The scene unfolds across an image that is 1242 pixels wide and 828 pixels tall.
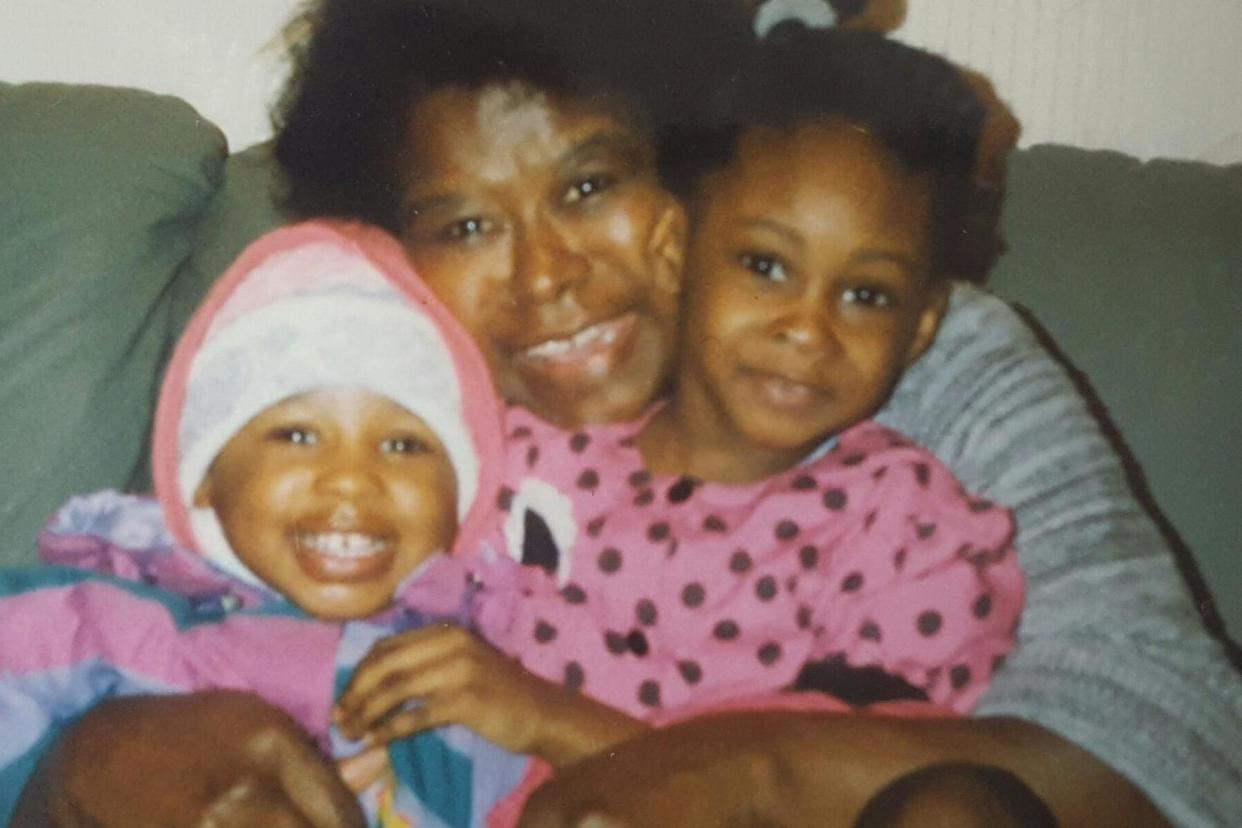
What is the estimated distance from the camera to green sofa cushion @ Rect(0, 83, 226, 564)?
2.60 feet

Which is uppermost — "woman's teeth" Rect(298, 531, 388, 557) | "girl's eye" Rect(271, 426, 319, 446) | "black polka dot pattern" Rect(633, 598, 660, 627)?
"girl's eye" Rect(271, 426, 319, 446)

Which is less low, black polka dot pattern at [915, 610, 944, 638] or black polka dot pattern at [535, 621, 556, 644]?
black polka dot pattern at [915, 610, 944, 638]

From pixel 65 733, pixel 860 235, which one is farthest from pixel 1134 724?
pixel 65 733

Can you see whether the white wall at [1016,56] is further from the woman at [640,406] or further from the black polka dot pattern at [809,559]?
the black polka dot pattern at [809,559]

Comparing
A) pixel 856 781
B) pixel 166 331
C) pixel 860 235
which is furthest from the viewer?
pixel 166 331

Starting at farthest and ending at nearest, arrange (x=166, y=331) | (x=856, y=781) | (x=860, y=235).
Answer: (x=166, y=331)
(x=860, y=235)
(x=856, y=781)

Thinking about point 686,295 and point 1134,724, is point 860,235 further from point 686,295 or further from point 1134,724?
point 1134,724

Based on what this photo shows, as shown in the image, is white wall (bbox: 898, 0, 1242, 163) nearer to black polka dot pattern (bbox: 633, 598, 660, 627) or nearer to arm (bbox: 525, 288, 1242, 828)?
arm (bbox: 525, 288, 1242, 828)

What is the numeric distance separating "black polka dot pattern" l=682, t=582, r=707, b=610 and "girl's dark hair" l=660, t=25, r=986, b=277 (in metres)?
0.24

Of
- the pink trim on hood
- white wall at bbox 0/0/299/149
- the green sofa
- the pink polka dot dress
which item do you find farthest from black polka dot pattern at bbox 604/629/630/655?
white wall at bbox 0/0/299/149

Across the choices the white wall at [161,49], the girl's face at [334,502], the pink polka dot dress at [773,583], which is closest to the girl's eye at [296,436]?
the girl's face at [334,502]

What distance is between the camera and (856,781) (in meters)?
0.60

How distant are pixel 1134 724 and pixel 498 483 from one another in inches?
14.7

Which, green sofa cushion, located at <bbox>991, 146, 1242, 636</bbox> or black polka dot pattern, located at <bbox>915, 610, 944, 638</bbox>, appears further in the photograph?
green sofa cushion, located at <bbox>991, 146, 1242, 636</bbox>
